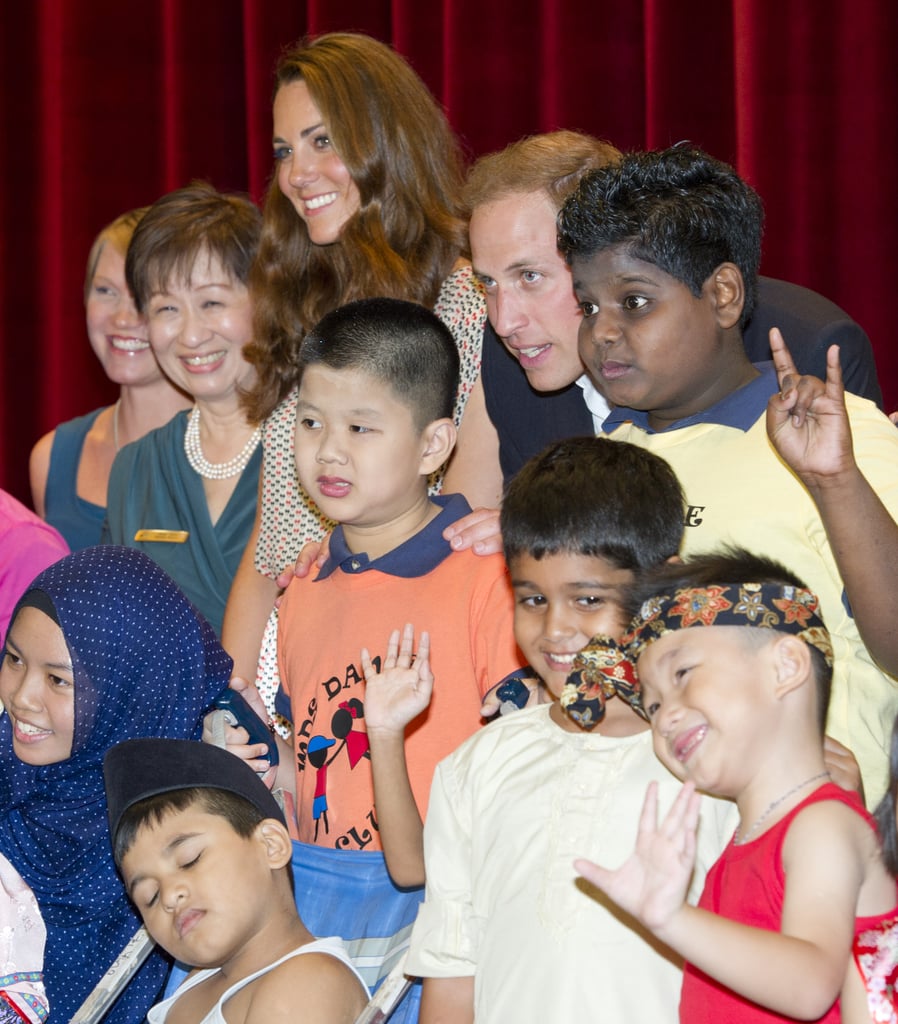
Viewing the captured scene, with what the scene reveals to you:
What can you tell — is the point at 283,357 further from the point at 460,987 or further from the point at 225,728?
the point at 460,987

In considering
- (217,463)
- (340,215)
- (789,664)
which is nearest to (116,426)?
(217,463)

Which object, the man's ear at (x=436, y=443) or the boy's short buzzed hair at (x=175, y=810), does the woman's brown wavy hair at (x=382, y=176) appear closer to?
the man's ear at (x=436, y=443)

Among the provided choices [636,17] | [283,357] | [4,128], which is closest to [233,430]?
[283,357]

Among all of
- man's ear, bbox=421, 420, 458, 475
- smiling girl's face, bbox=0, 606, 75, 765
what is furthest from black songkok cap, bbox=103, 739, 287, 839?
man's ear, bbox=421, 420, 458, 475

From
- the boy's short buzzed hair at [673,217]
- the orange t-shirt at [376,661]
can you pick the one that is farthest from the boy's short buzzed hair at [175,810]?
the boy's short buzzed hair at [673,217]

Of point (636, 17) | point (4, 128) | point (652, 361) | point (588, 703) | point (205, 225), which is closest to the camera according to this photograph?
point (588, 703)

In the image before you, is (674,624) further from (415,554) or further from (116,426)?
(116,426)

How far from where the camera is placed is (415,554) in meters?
2.23

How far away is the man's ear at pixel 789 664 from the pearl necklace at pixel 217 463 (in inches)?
70.5

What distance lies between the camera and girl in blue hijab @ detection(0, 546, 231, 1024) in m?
2.21

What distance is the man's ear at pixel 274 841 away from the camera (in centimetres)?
202

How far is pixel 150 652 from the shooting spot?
2.27 meters

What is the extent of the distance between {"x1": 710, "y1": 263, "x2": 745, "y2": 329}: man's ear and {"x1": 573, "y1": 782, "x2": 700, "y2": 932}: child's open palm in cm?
86

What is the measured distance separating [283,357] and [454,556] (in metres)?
0.82
